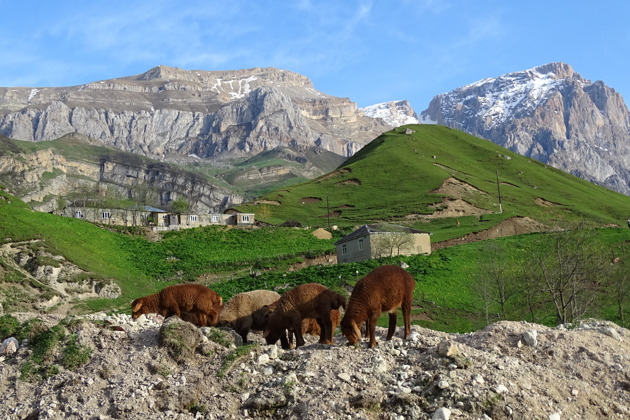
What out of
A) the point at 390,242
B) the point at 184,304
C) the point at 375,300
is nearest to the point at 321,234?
the point at 390,242

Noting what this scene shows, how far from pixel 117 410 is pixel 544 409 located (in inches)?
330

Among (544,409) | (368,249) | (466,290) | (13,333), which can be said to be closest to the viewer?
(544,409)

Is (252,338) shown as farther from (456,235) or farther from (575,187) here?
(575,187)

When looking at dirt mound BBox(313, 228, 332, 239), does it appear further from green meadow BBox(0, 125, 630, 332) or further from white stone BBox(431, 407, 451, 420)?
white stone BBox(431, 407, 451, 420)

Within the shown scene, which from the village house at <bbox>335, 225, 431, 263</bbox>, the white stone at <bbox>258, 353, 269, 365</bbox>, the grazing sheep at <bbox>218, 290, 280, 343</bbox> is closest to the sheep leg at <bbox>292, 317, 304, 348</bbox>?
the grazing sheep at <bbox>218, 290, 280, 343</bbox>

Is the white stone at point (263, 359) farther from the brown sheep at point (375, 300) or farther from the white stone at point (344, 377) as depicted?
the brown sheep at point (375, 300)

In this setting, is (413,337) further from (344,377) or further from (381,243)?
(381,243)

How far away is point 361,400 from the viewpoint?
1076 centimetres

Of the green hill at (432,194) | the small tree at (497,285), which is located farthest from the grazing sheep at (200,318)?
the green hill at (432,194)

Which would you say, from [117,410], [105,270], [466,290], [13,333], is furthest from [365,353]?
[105,270]

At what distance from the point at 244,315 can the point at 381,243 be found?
58131 millimetres

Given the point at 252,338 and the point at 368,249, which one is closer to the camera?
the point at 252,338

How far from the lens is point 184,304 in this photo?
16.8 meters

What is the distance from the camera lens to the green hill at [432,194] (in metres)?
128
